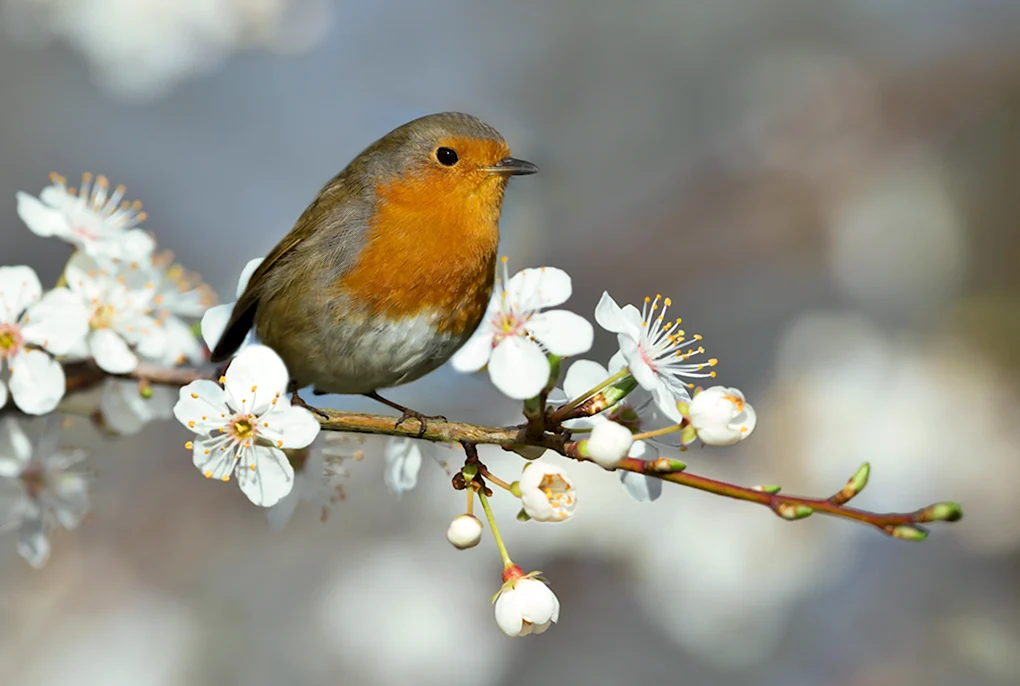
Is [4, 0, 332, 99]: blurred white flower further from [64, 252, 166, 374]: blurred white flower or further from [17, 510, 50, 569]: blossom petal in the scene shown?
[17, 510, 50, 569]: blossom petal

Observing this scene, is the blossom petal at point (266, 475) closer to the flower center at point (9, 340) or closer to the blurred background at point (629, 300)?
the flower center at point (9, 340)

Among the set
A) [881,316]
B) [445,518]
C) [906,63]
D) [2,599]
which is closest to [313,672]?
[445,518]

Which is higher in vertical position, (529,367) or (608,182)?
(608,182)

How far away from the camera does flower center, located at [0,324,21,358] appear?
1.48 m

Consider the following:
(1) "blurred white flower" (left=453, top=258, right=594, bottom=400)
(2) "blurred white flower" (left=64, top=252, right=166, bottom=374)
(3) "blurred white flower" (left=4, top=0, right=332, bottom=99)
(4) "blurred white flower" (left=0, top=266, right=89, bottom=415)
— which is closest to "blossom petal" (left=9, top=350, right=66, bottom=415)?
(4) "blurred white flower" (left=0, top=266, right=89, bottom=415)

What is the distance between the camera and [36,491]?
1785 millimetres

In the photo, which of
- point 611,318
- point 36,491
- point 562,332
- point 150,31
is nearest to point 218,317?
point 36,491

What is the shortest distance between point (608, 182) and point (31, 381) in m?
3.98

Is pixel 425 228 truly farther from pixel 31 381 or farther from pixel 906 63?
pixel 906 63

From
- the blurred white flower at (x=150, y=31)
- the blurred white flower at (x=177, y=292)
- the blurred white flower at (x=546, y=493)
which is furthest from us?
the blurred white flower at (x=150, y=31)

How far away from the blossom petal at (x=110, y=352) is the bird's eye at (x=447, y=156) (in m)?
0.73

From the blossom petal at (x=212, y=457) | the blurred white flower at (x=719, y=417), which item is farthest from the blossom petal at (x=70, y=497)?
the blurred white flower at (x=719, y=417)

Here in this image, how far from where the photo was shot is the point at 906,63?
498 centimetres

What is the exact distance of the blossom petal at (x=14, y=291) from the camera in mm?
1482
